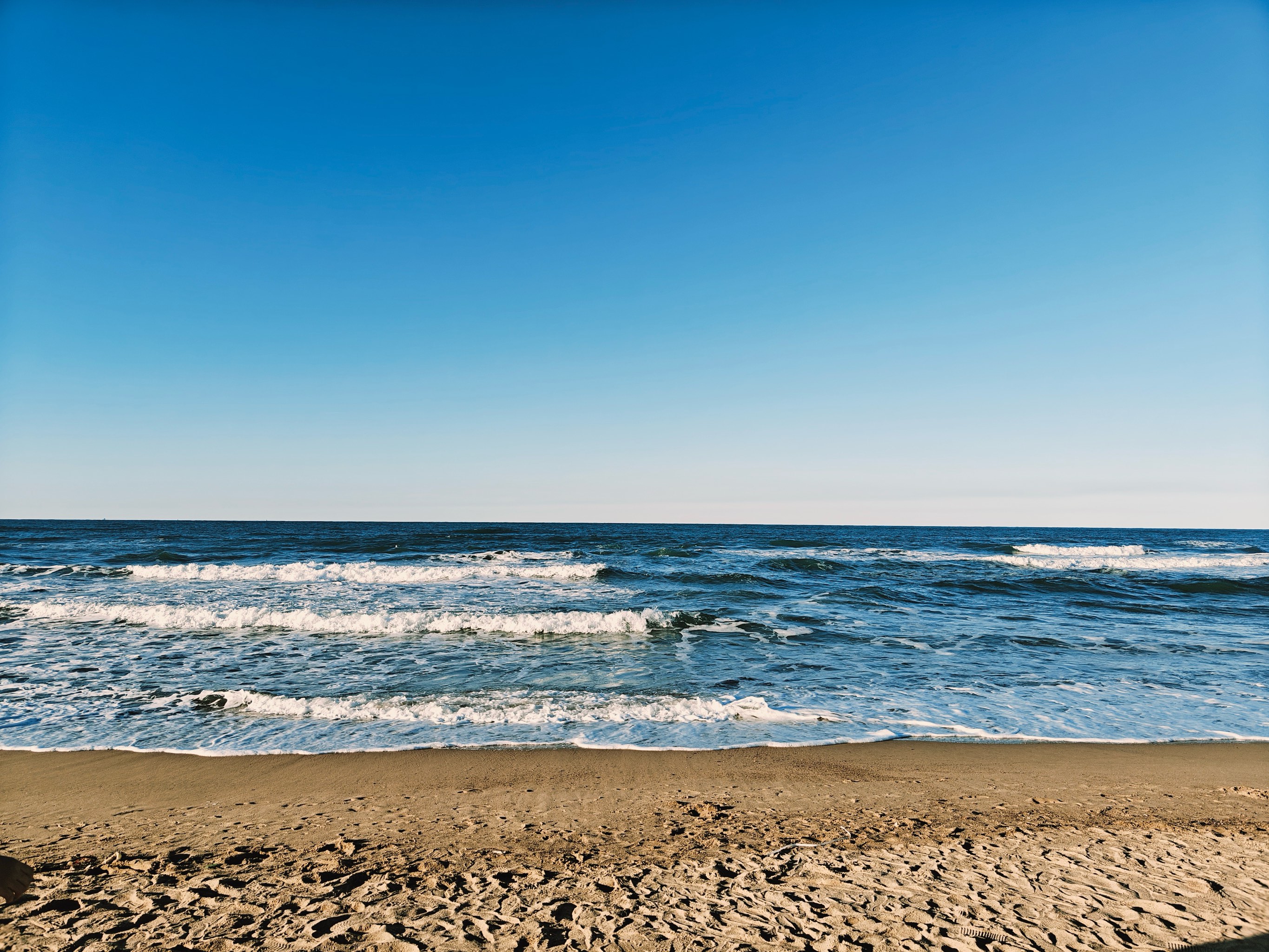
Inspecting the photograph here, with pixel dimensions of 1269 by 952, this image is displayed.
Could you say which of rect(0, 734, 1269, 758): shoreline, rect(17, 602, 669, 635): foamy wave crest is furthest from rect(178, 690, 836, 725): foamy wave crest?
rect(17, 602, 669, 635): foamy wave crest

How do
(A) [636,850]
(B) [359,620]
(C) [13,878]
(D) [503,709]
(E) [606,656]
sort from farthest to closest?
1. (B) [359,620]
2. (E) [606,656]
3. (D) [503,709]
4. (A) [636,850]
5. (C) [13,878]

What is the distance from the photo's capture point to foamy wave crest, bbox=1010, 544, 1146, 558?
42.2m

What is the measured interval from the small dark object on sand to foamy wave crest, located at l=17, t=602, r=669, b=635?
11167 millimetres

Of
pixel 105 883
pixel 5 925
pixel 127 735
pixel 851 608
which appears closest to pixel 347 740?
pixel 127 735

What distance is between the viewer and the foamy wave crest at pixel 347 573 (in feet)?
78.5

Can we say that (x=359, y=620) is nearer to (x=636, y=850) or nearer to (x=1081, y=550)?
(x=636, y=850)

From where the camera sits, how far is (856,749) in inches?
274

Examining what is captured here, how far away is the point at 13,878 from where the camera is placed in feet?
8.24

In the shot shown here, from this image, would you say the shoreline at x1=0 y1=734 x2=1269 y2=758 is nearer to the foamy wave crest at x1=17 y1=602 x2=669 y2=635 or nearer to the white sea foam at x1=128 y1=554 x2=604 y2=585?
the foamy wave crest at x1=17 y1=602 x2=669 y2=635

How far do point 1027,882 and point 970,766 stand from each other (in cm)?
284

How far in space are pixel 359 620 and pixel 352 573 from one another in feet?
41.9

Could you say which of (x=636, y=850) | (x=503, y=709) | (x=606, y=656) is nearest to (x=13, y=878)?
(x=636, y=850)

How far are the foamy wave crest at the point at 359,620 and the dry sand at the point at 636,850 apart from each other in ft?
24.1

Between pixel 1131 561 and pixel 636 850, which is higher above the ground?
pixel 636 850
